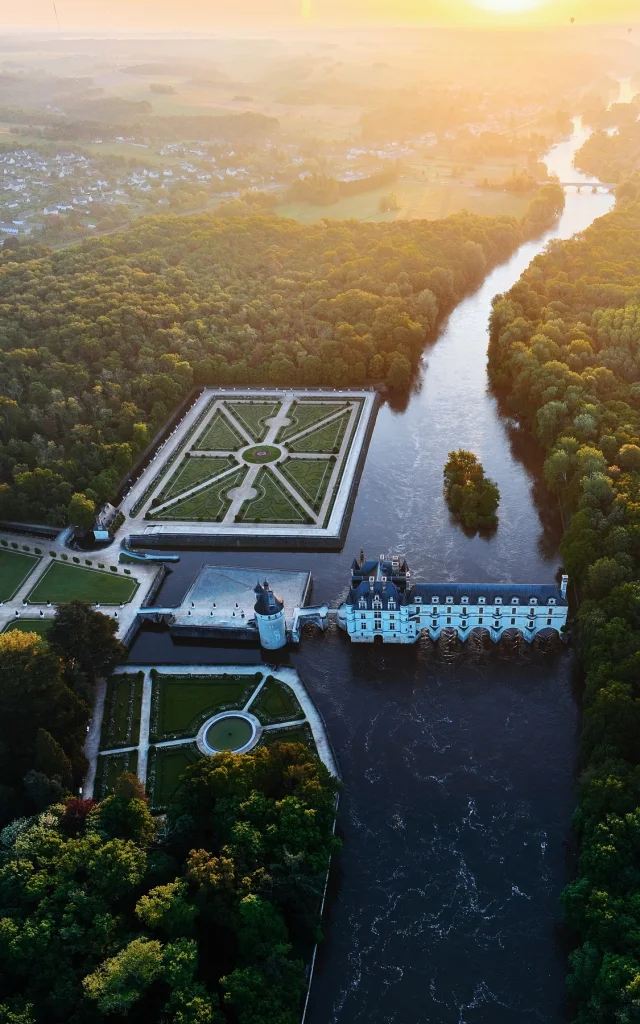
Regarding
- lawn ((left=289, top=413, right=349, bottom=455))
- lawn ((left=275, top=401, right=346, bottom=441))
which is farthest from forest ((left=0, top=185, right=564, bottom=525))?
lawn ((left=289, top=413, right=349, bottom=455))

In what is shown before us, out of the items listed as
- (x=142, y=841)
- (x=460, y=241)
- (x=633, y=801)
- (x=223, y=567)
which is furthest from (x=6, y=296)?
(x=633, y=801)

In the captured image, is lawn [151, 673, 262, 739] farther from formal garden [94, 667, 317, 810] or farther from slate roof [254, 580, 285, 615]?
slate roof [254, 580, 285, 615]

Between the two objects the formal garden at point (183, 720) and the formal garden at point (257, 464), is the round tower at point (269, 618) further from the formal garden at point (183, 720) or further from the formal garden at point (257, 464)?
the formal garden at point (257, 464)

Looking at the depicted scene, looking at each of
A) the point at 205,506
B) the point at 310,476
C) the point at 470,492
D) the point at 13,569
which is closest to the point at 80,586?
the point at 13,569

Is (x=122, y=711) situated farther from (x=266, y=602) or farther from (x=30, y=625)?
(x=30, y=625)

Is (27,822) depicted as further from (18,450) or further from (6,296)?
(6,296)

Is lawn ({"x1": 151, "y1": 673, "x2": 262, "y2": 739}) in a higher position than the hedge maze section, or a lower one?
lower
